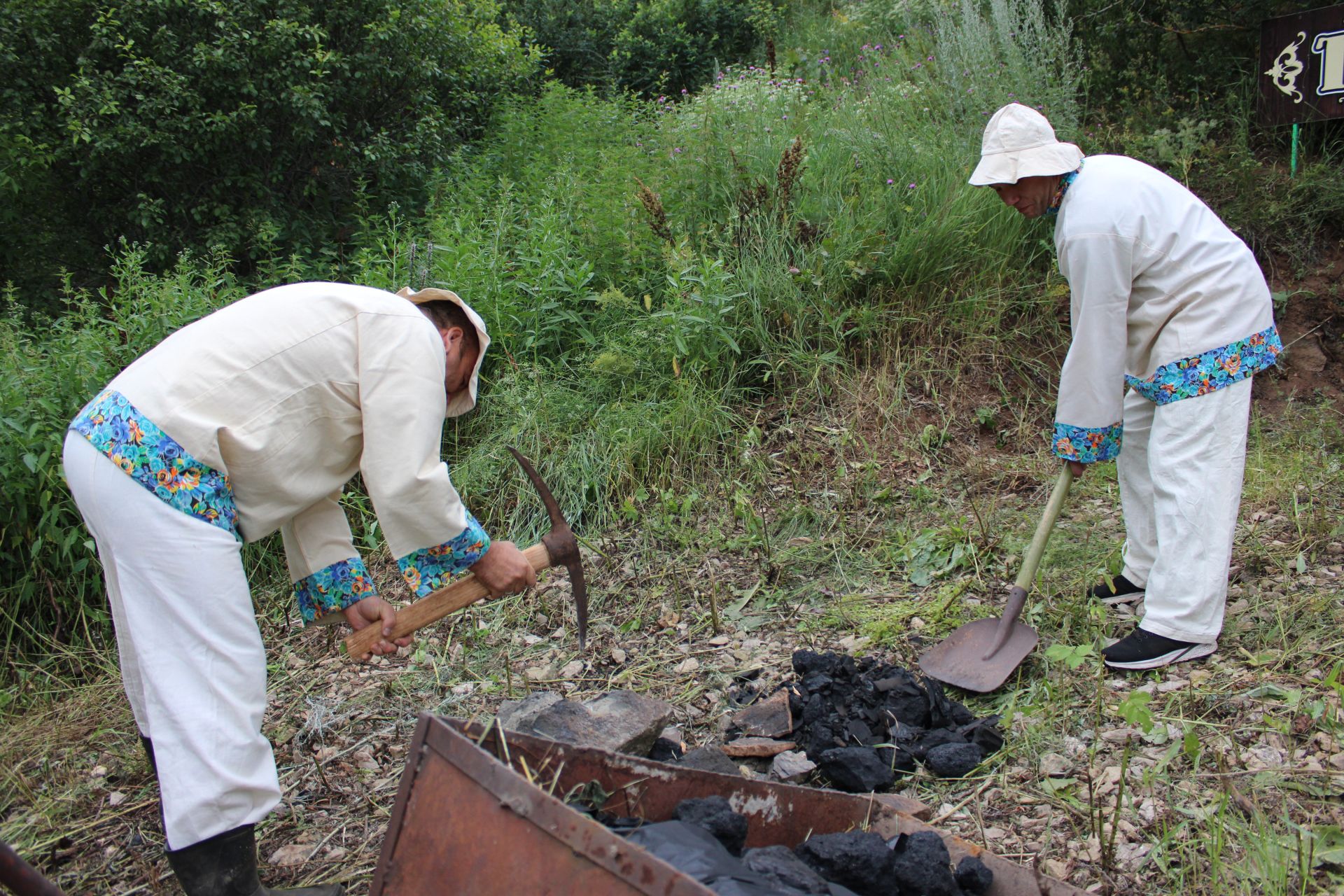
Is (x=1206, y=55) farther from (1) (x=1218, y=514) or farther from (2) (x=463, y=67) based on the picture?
(2) (x=463, y=67)

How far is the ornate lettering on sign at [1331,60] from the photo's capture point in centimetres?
510

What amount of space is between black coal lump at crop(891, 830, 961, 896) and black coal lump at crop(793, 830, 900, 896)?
0.08 ft

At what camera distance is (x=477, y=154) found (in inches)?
320

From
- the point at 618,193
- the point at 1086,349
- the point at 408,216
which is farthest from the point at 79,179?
the point at 1086,349

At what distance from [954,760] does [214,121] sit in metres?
6.50

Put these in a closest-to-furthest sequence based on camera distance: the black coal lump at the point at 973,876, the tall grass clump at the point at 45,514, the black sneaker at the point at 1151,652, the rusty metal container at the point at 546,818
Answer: the rusty metal container at the point at 546,818
the black coal lump at the point at 973,876
the black sneaker at the point at 1151,652
the tall grass clump at the point at 45,514

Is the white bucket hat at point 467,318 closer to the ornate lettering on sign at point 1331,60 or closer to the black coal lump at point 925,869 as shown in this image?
the black coal lump at point 925,869

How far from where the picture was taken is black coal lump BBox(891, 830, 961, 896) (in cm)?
191

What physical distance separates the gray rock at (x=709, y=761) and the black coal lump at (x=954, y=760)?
0.61m

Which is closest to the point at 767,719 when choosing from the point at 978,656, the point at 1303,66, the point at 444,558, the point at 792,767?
the point at 792,767

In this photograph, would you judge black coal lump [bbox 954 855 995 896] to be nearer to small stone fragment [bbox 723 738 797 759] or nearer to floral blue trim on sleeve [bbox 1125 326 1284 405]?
small stone fragment [bbox 723 738 797 759]

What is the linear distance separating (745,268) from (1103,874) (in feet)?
12.4

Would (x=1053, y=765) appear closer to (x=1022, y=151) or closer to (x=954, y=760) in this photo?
(x=954, y=760)

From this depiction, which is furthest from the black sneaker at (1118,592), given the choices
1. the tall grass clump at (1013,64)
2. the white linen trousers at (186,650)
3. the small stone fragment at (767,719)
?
the tall grass clump at (1013,64)
